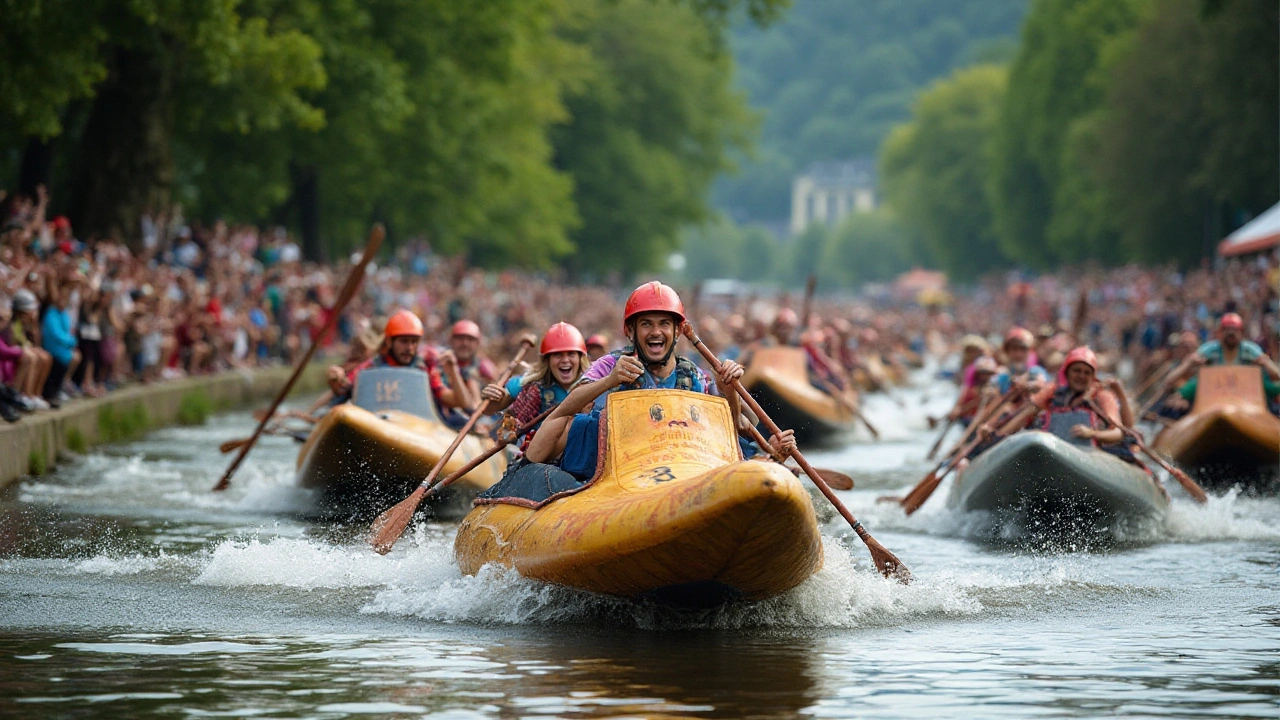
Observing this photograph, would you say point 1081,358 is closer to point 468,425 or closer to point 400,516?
point 468,425

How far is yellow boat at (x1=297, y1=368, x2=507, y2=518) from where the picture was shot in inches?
588

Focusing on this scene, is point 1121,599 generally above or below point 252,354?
below

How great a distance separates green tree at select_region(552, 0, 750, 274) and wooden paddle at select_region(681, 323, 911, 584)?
52.4m

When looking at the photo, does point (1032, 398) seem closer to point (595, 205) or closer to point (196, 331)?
point (196, 331)

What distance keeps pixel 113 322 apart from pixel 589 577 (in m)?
12.9

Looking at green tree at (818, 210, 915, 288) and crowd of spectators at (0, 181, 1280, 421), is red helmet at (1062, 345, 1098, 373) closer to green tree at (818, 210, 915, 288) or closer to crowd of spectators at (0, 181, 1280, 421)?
crowd of spectators at (0, 181, 1280, 421)

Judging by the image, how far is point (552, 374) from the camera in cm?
1248

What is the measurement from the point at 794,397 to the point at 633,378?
14472 mm

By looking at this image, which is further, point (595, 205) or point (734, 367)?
point (595, 205)

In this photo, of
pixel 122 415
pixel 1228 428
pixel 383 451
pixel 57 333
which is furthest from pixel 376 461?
pixel 1228 428

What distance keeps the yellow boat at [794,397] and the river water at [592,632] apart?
30.0ft

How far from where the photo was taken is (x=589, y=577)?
31.8ft

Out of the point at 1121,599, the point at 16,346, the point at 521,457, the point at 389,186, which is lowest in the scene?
the point at 1121,599

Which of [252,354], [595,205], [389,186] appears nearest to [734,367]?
[252,354]
